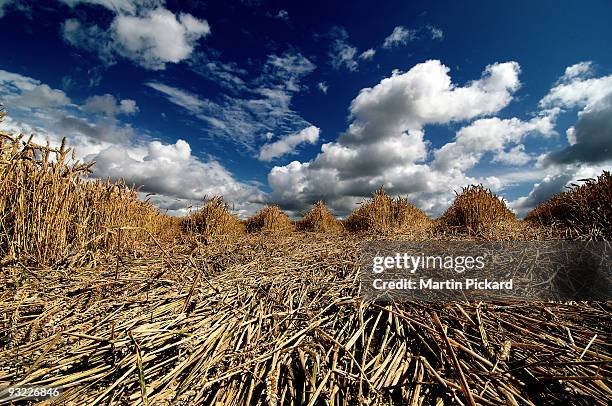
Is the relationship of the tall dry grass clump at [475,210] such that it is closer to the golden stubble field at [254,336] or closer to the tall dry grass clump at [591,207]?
the tall dry grass clump at [591,207]

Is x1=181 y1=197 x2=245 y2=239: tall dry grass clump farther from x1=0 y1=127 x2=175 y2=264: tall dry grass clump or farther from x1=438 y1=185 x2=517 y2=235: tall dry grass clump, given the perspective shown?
x1=438 y1=185 x2=517 y2=235: tall dry grass clump

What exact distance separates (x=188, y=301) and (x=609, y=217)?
18.5 feet

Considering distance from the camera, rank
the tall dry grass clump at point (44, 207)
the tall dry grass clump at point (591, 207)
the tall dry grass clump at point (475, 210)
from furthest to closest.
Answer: the tall dry grass clump at point (475, 210) → the tall dry grass clump at point (591, 207) → the tall dry grass clump at point (44, 207)

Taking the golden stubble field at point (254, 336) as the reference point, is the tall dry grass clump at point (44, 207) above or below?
above

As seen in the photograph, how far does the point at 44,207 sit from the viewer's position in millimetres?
2643

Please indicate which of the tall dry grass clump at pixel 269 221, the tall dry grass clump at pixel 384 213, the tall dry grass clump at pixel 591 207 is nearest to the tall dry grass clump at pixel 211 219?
the tall dry grass clump at pixel 269 221

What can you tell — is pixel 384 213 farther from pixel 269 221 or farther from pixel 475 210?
pixel 269 221

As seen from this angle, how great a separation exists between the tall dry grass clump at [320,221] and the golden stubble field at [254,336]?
307 inches

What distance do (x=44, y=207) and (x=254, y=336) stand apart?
99.5 inches

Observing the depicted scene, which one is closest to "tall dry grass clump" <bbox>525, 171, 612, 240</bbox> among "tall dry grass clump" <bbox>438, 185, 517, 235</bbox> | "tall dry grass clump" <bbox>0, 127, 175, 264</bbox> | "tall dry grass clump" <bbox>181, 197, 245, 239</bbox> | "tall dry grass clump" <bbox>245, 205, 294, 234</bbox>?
"tall dry grass clump" <bbox>438, 185, 517, 235</bbox>

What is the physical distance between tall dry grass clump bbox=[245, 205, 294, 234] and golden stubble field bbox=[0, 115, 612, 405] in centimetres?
758

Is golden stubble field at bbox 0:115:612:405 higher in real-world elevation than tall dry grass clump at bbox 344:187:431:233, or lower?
lower

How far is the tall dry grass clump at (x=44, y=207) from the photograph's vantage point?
2.48 metres

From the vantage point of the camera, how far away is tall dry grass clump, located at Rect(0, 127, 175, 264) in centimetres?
248
